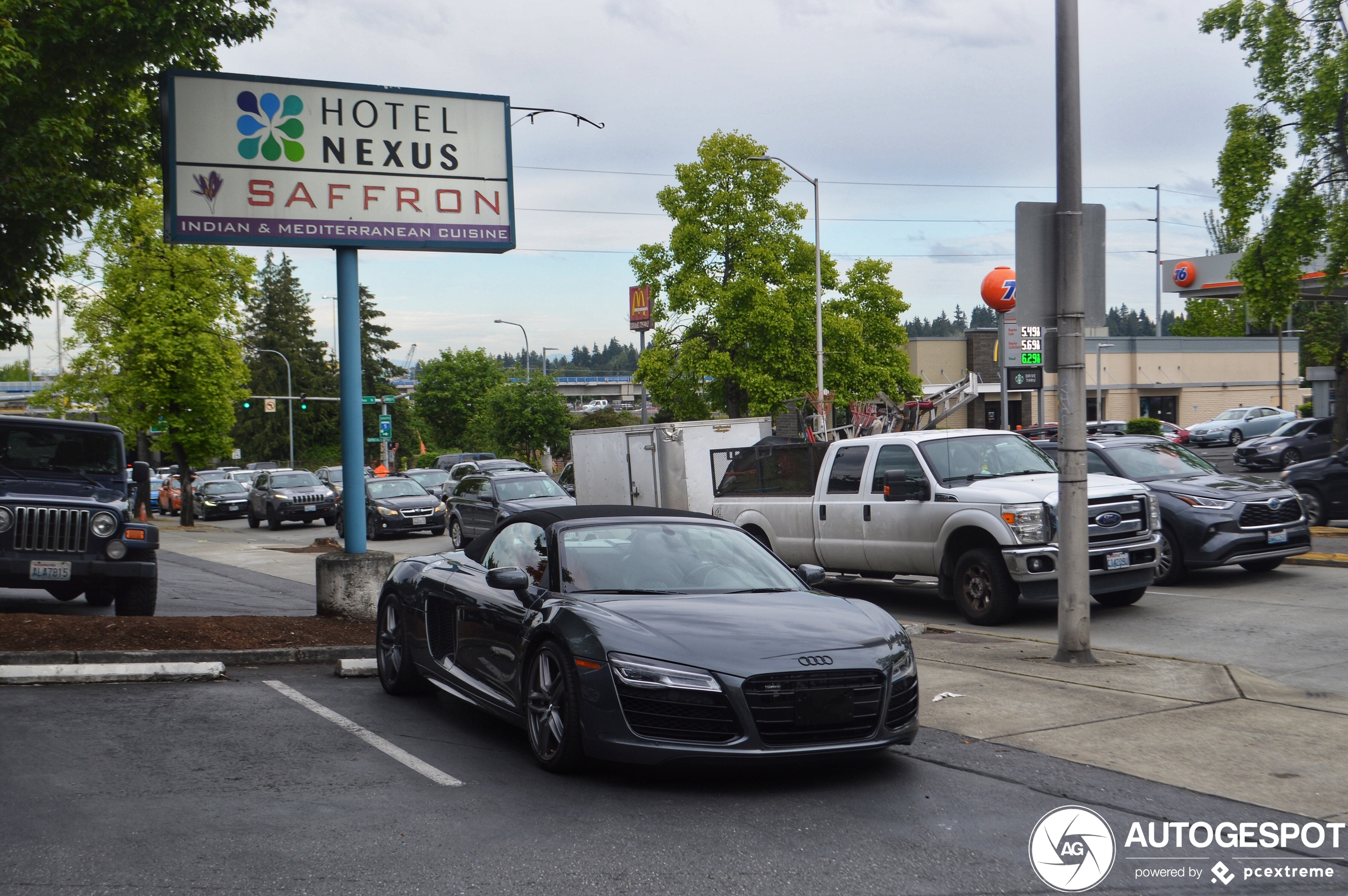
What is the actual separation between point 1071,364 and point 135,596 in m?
9.55

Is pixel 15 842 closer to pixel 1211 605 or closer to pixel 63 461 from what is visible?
pixel 63 461

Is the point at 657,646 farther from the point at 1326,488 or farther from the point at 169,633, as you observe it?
the point at 1326,488

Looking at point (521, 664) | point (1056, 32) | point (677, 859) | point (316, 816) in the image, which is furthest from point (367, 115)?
point (677, 859)

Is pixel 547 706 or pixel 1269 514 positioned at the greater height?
pixel 1269 514

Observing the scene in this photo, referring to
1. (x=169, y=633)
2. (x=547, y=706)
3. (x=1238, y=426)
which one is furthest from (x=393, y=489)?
(x=1238, y=426)

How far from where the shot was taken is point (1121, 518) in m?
11.6

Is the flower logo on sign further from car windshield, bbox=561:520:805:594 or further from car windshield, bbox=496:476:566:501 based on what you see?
car windshield, bbox=496:476:566:501

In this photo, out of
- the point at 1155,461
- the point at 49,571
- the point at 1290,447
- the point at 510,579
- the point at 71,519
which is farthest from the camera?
the point at 1290,447

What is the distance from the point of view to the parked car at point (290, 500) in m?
36.0

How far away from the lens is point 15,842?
15.8 feet

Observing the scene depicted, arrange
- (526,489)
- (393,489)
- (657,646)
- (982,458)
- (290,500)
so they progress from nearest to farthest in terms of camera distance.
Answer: (657,646) → (982,458) → (526,489) → (393,489) → (290,500)

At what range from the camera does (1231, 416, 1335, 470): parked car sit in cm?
3441

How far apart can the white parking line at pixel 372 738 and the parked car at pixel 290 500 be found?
2829 centimetres

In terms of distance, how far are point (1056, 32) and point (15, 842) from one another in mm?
8581
